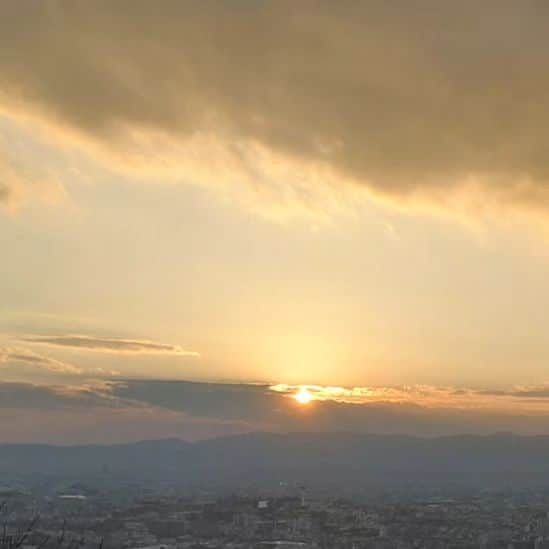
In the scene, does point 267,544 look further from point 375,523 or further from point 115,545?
point 375,523

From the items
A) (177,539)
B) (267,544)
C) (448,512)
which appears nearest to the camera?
(267,544)

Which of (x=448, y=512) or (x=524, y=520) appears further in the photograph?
(x=448, y=512)

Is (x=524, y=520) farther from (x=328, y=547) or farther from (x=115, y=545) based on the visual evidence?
(x=115, y=545)

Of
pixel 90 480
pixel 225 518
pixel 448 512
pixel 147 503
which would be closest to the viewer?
pixel 225 518

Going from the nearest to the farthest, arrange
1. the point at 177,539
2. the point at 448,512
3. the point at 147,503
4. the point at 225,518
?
the point at 177,539
the point at 225,518
the point at 448,512
the point at 147,503

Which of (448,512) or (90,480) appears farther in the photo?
(90,480)

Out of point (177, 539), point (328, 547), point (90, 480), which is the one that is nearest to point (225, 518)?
point (177, 539)

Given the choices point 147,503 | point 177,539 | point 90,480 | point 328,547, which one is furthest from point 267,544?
point 90,480

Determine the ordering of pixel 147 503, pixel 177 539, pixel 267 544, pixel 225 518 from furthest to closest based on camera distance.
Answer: pixel 147 503 < pixel 225 518 < pixel 177 539 < pixel 267 544
